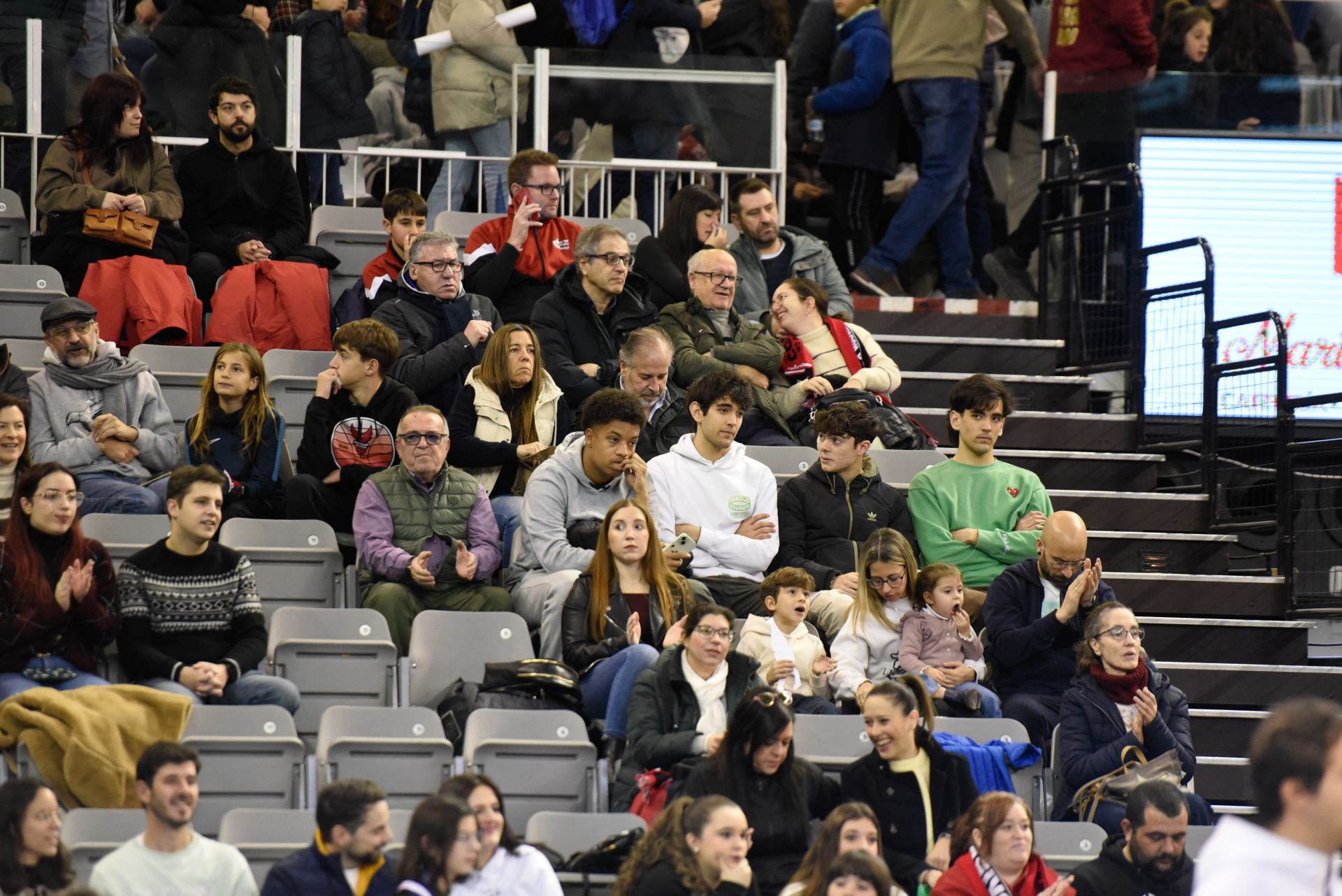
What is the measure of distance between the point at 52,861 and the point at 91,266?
3.74m

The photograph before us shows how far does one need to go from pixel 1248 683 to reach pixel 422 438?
10.9ft

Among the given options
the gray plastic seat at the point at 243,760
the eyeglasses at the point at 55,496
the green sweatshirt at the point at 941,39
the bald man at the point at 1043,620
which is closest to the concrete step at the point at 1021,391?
the green sweatshirt at the point at 941,39

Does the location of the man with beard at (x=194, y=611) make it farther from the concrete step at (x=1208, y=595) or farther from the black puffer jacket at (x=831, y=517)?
the concrete step at (x=1208, y=595)

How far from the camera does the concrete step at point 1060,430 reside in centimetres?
907

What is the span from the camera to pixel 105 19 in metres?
9.13

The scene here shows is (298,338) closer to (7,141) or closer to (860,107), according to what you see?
(7,141)

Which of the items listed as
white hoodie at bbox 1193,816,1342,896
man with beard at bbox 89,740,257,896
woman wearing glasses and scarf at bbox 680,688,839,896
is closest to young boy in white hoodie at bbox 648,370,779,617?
woman wearing glasses and scarf at bbox 680,688,839,896

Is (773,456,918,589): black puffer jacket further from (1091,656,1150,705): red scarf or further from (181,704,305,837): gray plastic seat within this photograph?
(181,704,305,837): gray plastic seat

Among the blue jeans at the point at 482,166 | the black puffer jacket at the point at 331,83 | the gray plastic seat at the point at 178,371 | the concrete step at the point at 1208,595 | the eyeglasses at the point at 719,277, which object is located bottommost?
the concrete step at the point at 1208,595

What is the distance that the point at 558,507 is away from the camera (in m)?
6.95

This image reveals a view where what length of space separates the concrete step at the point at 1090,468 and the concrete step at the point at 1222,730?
1612mm

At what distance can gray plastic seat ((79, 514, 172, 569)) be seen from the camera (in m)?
6.72

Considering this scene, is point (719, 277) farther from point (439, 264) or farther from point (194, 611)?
point (194, 611)

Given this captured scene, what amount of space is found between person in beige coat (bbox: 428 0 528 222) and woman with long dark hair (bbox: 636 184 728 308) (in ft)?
3.66
